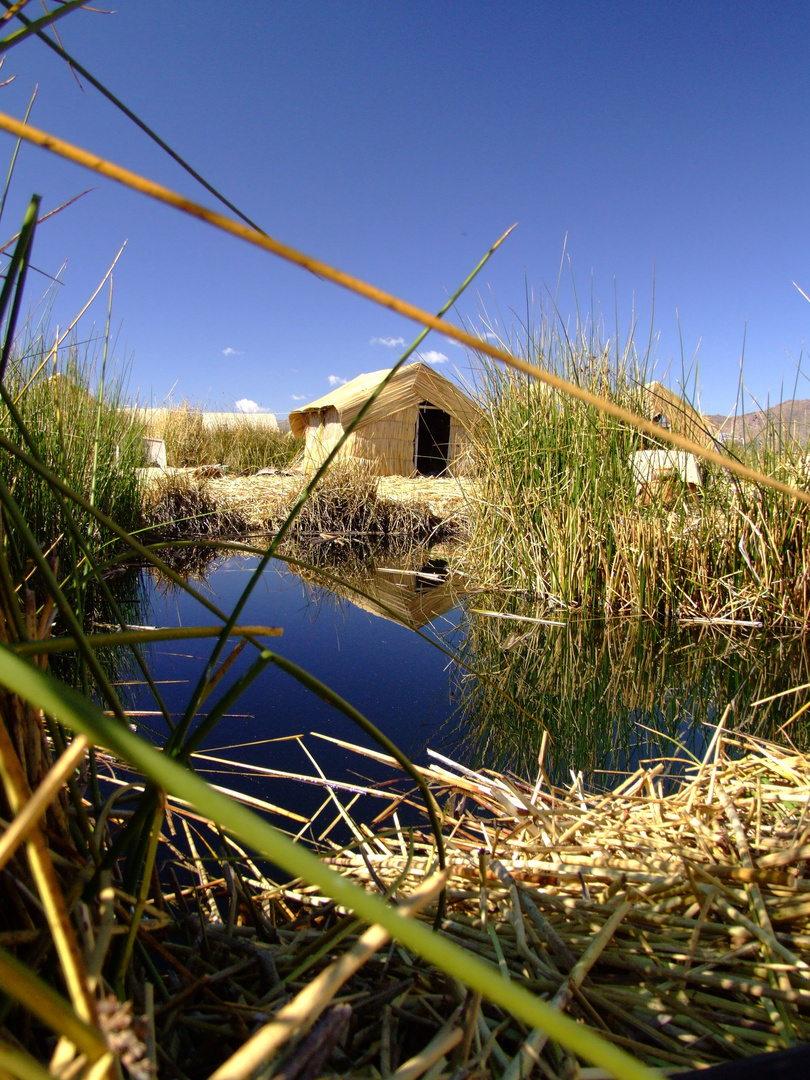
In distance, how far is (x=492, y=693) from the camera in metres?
1.75

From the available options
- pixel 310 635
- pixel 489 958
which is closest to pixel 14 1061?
pixel 489 958

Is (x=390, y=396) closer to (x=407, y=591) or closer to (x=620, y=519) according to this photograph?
(x=407, y=591)

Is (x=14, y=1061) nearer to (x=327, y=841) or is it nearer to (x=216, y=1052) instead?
(x=216, y=1052)

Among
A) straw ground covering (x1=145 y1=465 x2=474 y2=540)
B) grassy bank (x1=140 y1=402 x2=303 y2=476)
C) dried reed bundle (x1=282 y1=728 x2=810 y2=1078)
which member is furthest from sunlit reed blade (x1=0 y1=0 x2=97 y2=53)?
grassy bank (x1=140 y1=402 x2=303 y2=476)

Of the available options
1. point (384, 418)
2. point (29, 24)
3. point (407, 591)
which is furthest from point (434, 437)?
point (29, 24)

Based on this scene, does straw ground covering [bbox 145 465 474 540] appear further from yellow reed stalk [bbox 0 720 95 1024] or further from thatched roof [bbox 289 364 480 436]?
yellow reed stalk [bbox 0 720 95 1024]

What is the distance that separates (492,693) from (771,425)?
1469mm

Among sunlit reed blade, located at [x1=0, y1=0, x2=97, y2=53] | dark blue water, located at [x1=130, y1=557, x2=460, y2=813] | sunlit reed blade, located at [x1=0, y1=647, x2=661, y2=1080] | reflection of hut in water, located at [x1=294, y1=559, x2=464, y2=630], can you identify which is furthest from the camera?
reflection of hut in water, located at [x1=294, y1=559, x2=464, y2=630]

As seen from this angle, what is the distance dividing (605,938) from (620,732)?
3.47 feet

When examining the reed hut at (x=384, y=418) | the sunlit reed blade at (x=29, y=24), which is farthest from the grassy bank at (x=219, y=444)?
the sunlit reed blade at (x=29, y=24)

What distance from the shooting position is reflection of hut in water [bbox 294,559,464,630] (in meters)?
2.89

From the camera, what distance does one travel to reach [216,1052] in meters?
0.36

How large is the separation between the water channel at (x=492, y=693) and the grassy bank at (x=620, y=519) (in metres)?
0.15

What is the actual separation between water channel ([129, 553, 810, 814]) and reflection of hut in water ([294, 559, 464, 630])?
77 mm
